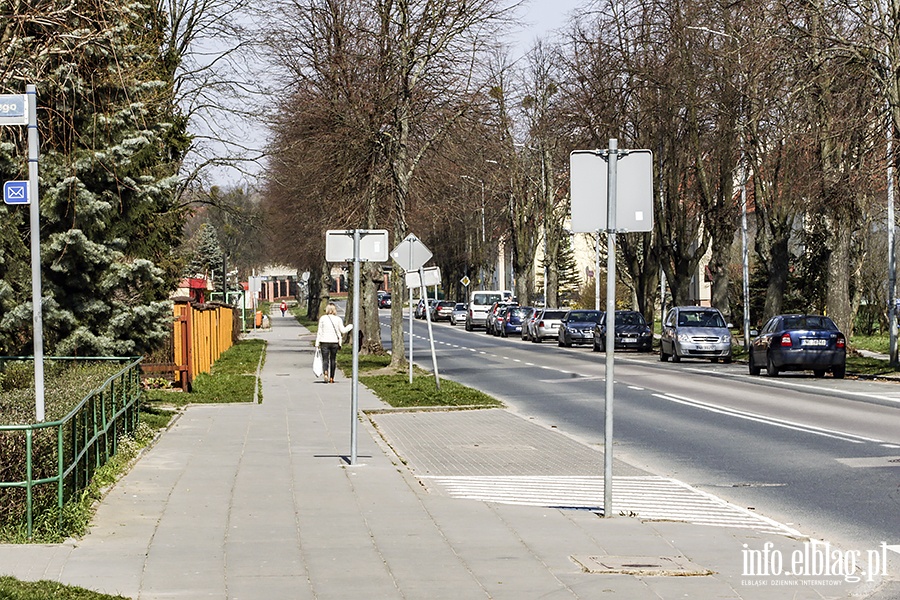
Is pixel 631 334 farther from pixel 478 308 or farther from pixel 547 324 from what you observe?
pixel 478 308

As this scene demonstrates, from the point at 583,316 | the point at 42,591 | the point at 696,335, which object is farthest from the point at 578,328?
the point at 42,591

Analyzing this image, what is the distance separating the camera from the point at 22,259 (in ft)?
57.3

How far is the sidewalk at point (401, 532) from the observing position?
796 centimetres

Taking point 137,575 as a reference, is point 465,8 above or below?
above

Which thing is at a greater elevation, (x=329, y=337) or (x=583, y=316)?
(x=329, y=337)

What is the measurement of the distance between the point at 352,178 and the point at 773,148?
43.3ft

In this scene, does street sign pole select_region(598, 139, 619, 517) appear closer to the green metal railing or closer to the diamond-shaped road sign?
the green metal railing

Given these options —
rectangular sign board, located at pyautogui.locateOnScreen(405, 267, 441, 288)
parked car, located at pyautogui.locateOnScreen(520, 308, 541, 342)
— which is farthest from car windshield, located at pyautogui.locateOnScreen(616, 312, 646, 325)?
rectangular sign board, located at pyautogui.locateOnScreen(405, 267, 441, 288)

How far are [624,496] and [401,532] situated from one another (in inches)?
114

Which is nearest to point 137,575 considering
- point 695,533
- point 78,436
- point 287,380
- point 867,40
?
point 78,436

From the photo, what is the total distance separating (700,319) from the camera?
40969 millimetres

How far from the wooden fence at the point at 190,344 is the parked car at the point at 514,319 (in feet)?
104

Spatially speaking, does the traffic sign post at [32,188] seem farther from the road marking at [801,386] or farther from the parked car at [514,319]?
the parked car at [514,319]

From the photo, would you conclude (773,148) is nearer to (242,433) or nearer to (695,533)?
(242,433)
